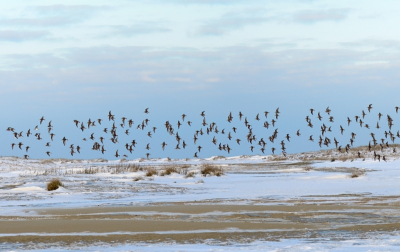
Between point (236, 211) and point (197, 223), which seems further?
point (236, 211)

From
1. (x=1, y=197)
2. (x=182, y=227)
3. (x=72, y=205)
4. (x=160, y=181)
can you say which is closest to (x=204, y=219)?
(x=182, y=227)

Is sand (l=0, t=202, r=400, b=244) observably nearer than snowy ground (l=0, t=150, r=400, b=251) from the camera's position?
No

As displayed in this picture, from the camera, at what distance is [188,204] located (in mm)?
19031

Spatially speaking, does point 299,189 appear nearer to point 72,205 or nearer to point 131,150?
point 72,205

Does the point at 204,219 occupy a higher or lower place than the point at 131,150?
lower

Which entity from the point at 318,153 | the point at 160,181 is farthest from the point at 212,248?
the point at 318,153

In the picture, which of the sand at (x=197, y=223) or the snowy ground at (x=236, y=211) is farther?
the sand at (x=197, y=223)

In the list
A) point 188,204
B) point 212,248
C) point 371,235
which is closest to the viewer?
point 212,248

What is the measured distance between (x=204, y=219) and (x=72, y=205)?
602 centimetres

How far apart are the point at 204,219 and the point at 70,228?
11.0 ft

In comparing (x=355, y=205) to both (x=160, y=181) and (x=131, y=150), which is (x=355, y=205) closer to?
(x=160, y=181)

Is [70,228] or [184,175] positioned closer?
[70,228]

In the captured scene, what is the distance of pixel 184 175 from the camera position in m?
→ 35.2

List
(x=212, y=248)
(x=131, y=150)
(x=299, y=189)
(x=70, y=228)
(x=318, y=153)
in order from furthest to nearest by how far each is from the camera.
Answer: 1. (x=318, y=153)
2. (x=131, y=150)
3. (x=299, y=189)
4. (x=70, y=228)
5. (x=212, y=248)
